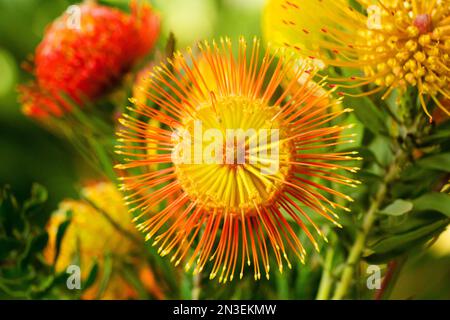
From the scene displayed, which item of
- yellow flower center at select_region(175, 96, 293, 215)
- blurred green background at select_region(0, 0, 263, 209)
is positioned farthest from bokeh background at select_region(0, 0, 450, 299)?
yellow flower center at select_region(175, 96, 293, 215)

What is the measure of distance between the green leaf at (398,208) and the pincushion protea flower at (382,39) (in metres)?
0.05

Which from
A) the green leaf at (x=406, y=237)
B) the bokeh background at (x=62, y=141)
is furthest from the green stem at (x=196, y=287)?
the green leaf at (x=406, y=237)

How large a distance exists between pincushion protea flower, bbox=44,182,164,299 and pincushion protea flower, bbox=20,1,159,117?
70mm

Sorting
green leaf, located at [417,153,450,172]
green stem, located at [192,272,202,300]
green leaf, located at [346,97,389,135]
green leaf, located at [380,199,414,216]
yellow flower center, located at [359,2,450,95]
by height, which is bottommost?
green stem, located at [192,272,202,300]

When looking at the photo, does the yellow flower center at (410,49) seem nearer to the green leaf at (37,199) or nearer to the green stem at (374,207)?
the green stem at (374,207)

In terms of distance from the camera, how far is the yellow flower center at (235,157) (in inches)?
10.7

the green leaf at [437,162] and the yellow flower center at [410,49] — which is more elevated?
the yellow flower center at [410,49]

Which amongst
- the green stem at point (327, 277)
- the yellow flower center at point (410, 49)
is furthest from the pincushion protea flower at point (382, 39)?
the green stem at point (327, 277)

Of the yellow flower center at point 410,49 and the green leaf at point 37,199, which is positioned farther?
the green leaf at point 37,199

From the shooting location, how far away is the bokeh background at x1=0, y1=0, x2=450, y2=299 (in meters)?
0.41

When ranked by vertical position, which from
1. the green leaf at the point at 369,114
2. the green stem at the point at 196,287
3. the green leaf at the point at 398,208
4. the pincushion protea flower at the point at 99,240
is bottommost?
the green stem at the point at 196,287

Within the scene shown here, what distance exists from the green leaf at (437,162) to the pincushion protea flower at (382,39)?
1.1 inches

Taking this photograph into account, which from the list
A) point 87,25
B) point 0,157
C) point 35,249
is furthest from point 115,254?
point 0,157

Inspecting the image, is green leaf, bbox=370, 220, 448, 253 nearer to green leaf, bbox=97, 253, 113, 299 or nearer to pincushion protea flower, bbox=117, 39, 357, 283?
pincushion protea flower, bbox=117, 39, 357, 283
